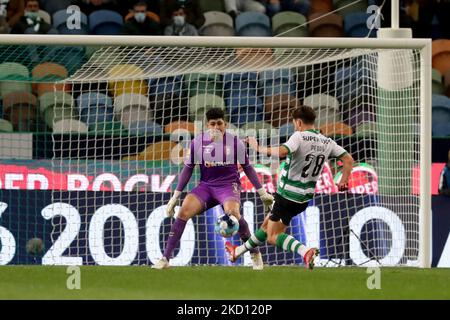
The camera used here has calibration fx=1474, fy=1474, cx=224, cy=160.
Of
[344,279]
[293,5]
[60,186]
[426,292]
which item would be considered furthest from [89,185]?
[293,5]

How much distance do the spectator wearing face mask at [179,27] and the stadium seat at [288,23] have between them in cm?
158

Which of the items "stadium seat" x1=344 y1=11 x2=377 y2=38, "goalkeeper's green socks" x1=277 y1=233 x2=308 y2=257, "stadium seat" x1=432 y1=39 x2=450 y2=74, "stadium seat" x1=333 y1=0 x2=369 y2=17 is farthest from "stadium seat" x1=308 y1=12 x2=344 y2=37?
"goalkeeper's green socks" x1=277 y1=233 x2=308 y2=257

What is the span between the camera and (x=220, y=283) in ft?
46.5

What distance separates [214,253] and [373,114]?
268 cm

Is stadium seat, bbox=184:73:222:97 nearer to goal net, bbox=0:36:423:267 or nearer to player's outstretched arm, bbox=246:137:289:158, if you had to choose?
goal net, bbox=0:36:423:267

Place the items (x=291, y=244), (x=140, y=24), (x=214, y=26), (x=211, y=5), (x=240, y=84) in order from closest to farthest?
(x=291, y=244) → (x=240, y=84) → (x=140, y=24) → (x=214, y=26) → (x=211, y=5)

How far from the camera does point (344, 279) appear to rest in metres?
14.9

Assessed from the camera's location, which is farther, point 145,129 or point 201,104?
point 201,104

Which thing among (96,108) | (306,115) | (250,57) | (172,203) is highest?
(250,57)

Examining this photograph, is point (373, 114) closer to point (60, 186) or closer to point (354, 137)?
point (354, 137)

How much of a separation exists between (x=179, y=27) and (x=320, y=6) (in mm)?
3062

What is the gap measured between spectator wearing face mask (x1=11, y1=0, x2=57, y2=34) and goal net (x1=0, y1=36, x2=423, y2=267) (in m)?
3.98

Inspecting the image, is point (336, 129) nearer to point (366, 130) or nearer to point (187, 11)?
point (366, 130)

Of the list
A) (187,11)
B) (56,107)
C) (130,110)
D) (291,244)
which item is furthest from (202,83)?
(187,11)
